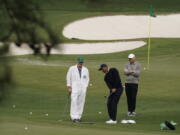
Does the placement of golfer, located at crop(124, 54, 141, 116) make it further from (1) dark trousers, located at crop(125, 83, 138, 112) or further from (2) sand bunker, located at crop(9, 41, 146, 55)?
(2) sand bunker, located at crop(9, 41, 146, 55)

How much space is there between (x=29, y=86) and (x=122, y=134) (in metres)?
13.0

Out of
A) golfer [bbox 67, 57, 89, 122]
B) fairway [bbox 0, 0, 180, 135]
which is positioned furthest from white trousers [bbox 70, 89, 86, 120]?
fairway [bbox 0, 0, 180, 135]

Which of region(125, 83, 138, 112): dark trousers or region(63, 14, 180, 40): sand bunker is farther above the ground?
region(63, 14, 180, 40): sand bunker

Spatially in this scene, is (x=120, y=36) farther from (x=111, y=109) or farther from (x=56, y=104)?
(x=111, y=109)

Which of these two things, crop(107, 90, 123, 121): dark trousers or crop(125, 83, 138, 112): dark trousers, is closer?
crop(107, 90, 123, 121): dark trousers

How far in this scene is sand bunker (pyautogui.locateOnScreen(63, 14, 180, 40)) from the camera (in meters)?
46.0

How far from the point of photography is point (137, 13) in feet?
167

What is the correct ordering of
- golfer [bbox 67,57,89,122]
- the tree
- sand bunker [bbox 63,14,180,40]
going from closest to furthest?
the tree < golfer [bbox 67,57,89,122] < sand bunker [bbox 63,14,180,40]

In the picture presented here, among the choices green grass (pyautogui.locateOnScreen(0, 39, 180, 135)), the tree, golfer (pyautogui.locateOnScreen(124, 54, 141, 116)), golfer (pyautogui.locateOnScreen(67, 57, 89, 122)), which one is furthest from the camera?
golfer (pyautogui.locateOnScreen(124, 54, 141, 116))

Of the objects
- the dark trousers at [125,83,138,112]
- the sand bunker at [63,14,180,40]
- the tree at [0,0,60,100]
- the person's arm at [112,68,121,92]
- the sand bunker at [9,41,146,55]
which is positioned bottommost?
the tree at [0,0,60,100]

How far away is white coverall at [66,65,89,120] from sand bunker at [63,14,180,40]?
87.3 feet

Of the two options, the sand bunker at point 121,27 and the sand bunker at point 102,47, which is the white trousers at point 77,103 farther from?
the sand bunker at point 121,27

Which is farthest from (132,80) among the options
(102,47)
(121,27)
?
(121,27)

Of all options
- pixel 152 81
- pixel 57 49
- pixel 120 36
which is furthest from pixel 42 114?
pixel 120 36
